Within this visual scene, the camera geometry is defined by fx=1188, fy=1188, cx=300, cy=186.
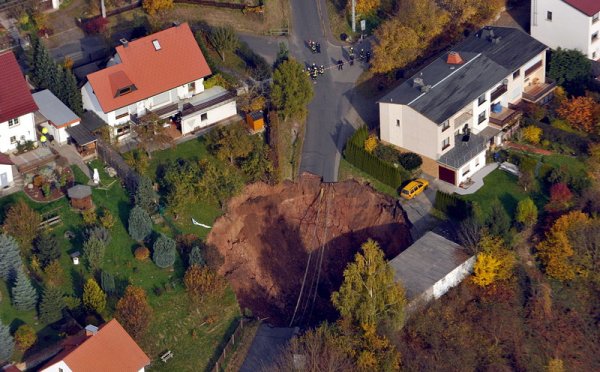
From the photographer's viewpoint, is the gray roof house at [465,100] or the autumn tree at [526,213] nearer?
the autumn tree at [526,213]

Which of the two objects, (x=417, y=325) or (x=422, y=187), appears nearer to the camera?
(x=417, y=325)

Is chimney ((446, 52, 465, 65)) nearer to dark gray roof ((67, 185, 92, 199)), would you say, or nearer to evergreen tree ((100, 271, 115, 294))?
dark gray roof ((67, 185, 92, 199))

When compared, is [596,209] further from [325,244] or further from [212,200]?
[212,200]

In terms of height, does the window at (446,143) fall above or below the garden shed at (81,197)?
below

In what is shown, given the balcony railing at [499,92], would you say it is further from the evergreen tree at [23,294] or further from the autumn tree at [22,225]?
the evergreen tree at [23,294]

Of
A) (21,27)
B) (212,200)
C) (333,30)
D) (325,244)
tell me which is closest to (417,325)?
(325,244)

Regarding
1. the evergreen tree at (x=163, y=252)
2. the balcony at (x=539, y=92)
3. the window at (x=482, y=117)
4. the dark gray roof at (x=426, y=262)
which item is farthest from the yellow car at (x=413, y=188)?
the evergreen tree at (x=163, y=252)

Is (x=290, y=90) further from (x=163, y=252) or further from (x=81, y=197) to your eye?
(x=81, y=197)
